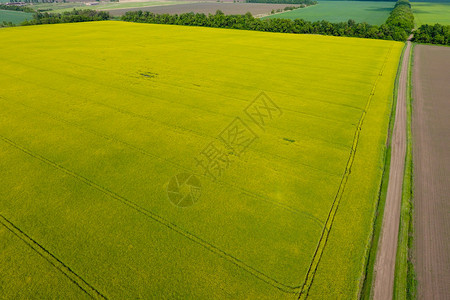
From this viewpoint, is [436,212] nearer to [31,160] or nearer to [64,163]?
[64,163]

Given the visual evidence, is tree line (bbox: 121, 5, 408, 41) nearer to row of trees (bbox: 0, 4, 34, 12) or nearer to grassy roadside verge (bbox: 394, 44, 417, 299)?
grassy roadside verge (bbox: 394, 44, 417, 299)

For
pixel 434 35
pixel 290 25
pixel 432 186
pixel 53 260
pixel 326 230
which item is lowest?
pixel 53 260

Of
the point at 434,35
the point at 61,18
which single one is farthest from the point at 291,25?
the point at 61,18

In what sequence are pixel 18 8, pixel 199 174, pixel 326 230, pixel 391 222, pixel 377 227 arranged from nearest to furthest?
1. pixel 326 230
2. pixel 377 227
3. pixel 391 222
4. pixel 199 174
5. pixel 18 8

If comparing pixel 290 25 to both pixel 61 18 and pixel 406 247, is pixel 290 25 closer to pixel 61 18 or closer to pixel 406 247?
pixel 406 247

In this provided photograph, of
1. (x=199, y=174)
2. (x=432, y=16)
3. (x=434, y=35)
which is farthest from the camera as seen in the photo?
(x=432, y=16)

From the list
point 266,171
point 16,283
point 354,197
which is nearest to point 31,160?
point 16,283

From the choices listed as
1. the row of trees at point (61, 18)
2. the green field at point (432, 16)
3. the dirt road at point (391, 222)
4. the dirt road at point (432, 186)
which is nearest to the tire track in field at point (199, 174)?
the dirt road at point (391, 222)
